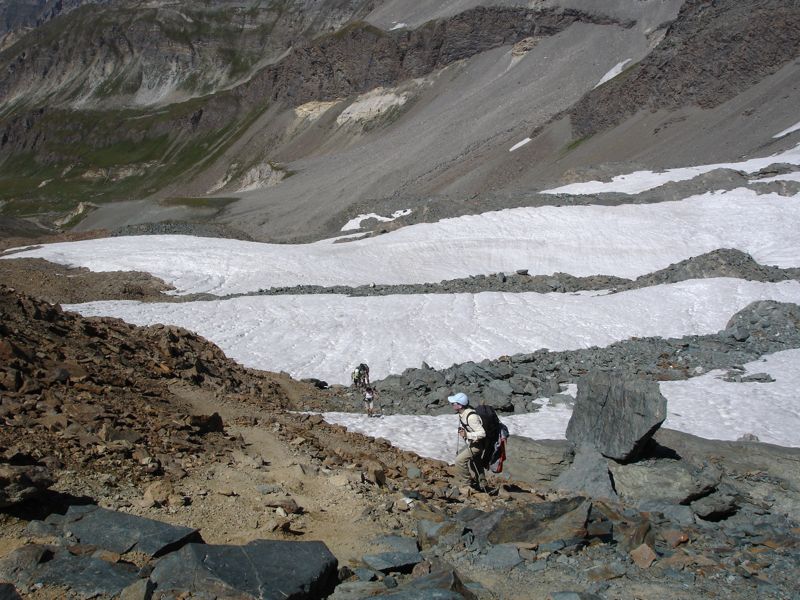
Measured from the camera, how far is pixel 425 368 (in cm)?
1984

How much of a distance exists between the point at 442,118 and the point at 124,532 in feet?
313

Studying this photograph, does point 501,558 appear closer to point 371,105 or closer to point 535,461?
point 535,461

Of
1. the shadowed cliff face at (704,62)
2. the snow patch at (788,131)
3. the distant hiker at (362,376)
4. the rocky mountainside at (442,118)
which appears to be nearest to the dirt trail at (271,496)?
the distant hiker at (362,376)

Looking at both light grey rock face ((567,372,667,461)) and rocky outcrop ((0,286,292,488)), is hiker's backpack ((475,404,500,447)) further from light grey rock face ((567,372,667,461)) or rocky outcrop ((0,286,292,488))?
rocky outcrop ((0,286,292,488))

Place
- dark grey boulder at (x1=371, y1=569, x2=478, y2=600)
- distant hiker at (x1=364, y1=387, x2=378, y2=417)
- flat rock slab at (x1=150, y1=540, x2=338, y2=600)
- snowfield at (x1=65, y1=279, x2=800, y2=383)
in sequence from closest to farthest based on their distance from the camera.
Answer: flat rock slab at (x1=150, y1=540, x2=338, y2=600) → dark grey boulder at (x1=371, y1=569, x2=478, y2=600) → distant hiker at (x1=364, y1=387, x2=378, y2=417) → snowfield at (x1=65, y1=279, x2=800, y2=383)

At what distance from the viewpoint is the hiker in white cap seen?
10.2m

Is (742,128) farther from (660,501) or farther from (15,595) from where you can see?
(15,595)

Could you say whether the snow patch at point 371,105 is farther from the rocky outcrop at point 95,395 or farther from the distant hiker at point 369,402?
the rocky outcrop at point 95,395

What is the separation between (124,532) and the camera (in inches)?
268

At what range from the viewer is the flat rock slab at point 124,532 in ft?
21.7

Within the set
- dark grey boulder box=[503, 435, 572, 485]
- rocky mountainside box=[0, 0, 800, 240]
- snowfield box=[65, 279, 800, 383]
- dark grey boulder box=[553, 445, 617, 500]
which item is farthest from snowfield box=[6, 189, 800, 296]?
dark grey boulder box=[553, 445, 617, 500]

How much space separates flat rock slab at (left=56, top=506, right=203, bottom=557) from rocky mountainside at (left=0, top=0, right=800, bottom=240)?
3792 cm

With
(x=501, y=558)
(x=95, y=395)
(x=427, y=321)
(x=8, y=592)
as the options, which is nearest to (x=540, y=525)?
(x=501, y=558)

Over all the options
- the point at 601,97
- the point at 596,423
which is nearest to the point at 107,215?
the point at 601,97
